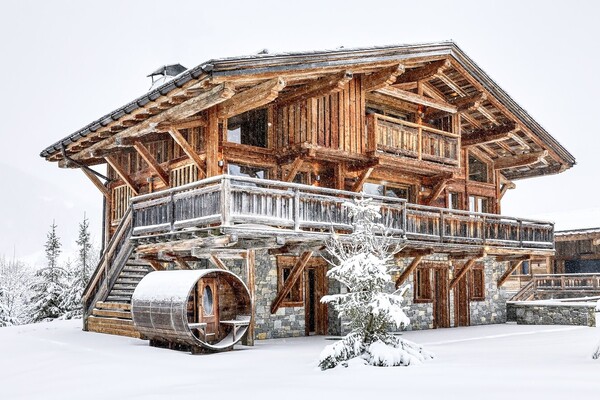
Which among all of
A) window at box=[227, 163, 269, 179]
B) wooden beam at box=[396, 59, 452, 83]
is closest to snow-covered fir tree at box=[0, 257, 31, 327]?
window at box=[227, 163, 269, 179]

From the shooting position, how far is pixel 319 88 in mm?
18062

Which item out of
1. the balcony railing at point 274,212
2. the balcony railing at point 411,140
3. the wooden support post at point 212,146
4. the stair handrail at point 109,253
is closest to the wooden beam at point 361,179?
the balcony railing at point 411,140

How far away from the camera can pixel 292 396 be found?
32.0 ft

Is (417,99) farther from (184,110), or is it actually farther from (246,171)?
(184,110)

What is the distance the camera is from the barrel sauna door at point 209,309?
631 inches

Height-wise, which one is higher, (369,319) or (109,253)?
(109,253)

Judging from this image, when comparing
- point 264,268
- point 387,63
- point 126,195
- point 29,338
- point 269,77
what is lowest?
point 29,338

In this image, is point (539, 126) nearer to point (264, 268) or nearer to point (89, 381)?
point (264, 268)

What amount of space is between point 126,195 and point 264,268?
7.06m

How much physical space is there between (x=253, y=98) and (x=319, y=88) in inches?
94.1

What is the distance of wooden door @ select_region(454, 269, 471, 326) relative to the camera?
24.5m

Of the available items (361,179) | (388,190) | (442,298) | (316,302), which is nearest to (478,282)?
(442,298)

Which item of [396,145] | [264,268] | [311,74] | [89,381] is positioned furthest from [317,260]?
[89,381]

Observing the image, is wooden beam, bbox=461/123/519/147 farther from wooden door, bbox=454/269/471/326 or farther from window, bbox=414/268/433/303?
window, bbox=414/268/433/303
